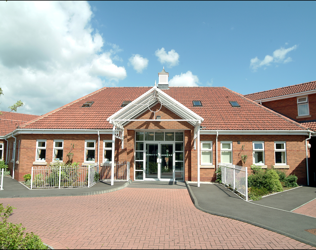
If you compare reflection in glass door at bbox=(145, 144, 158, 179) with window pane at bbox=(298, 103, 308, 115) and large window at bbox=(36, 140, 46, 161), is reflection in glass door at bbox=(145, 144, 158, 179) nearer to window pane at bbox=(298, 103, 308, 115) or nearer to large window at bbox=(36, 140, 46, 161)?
large window at bbox=(36, 140, 46, 161)

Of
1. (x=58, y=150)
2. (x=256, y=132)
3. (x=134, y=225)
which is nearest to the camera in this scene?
(x=134, y=225)

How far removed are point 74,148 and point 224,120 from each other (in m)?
10.5

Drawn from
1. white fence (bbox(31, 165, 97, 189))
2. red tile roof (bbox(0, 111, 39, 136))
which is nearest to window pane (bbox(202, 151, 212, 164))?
white fence (bbox(31, 165, 97, 189))

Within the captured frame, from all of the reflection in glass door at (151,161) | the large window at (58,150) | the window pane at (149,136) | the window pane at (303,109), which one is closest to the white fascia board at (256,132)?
the window pane at (149,136)

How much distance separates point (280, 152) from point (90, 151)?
504 inches

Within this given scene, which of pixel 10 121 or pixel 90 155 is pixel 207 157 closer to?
pixel 90 155

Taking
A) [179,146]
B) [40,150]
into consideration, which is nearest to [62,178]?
[40,150]

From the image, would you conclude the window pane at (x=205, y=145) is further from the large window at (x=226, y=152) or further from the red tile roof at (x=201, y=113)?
the red tile roof at (x=201, y=113)

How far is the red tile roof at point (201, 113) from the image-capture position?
49.4 feet

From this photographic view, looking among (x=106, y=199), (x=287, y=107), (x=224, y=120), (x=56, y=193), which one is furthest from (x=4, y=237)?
(x=287, y=107)

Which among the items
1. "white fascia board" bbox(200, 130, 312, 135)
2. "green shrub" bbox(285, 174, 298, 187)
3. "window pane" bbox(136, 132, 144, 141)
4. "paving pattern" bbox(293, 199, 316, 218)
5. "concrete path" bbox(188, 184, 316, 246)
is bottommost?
"paving pattern" bbox(293, 199, 316, 218)

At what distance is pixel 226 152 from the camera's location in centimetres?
1489

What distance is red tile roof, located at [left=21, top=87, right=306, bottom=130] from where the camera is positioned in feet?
49.4

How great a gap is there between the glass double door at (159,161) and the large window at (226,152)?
3389mm
